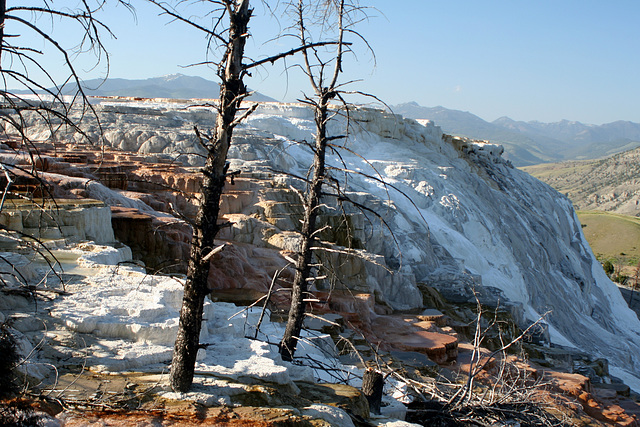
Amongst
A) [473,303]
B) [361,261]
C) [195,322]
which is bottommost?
[473,303]

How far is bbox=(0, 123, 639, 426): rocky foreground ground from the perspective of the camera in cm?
412

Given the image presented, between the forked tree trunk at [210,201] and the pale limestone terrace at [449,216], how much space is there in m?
11.3

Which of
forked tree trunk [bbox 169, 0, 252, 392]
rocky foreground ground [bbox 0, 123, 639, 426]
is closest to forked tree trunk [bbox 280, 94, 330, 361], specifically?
rocky foreground ground [bbox 0, 123, 639, 426]

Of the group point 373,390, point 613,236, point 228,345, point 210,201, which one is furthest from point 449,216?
point 613,236

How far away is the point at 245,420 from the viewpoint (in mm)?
3840

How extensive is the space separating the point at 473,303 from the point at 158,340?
1510 centimetres

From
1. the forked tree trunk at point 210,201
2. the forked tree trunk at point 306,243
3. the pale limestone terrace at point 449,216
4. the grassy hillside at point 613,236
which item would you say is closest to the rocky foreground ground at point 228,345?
the forked tree trunk at point 210,201

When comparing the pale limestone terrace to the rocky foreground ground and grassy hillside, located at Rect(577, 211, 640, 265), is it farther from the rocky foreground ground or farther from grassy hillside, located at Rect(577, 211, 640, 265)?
grassy hillside, located at Rect(577, 211, 640, 265)

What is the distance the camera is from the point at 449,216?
2812 centimetres

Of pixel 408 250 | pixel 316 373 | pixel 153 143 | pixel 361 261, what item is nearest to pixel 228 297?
pixel 316 373

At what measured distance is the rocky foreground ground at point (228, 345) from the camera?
4.12m

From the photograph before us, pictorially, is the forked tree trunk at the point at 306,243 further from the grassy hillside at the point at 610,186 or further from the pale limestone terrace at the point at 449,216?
the grassy hillside at the point at 610,186

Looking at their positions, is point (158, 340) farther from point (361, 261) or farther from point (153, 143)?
point (153, 143)

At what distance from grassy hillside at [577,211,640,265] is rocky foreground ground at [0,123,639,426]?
66.9 m
